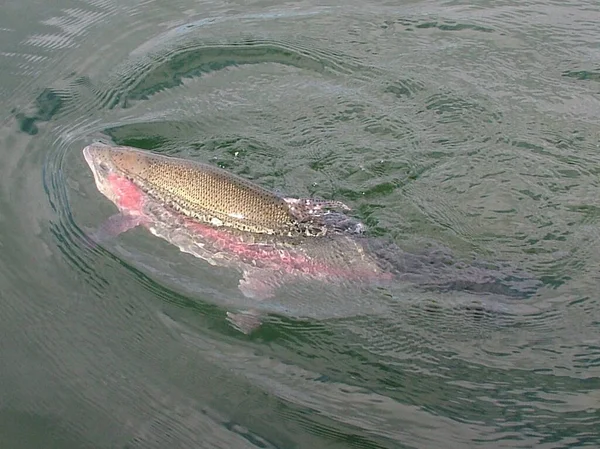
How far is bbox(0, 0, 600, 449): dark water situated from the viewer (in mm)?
5508

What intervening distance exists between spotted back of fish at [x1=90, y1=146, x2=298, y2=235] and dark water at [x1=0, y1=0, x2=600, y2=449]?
21.2 inches

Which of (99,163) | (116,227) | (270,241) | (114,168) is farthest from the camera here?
(99,163)

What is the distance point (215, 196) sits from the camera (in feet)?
21.5

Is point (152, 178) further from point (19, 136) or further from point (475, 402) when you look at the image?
point (475, 402)

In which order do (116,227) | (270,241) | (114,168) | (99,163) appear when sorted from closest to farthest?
(270,241)
(116,227)
(114,168)
(99,163)

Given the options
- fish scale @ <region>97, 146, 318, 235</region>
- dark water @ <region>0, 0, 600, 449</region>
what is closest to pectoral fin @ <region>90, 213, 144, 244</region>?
dark water @ <region>0, 0, 600, 449</region>

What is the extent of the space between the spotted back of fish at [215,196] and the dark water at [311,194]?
540mm

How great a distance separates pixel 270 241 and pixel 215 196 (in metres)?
0.67

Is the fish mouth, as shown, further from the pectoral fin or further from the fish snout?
the pectoral fin

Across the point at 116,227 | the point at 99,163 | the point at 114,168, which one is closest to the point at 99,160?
the point at 99,163

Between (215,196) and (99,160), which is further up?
(99,160)

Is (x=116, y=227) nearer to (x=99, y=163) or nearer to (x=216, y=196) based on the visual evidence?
(x=99, y=163)

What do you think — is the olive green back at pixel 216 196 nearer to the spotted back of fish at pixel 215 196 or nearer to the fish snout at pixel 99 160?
the spotted back of fish at pixel 215 196

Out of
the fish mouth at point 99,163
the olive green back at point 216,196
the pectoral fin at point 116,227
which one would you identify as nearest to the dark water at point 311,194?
the pectoral fin at point 116,227
